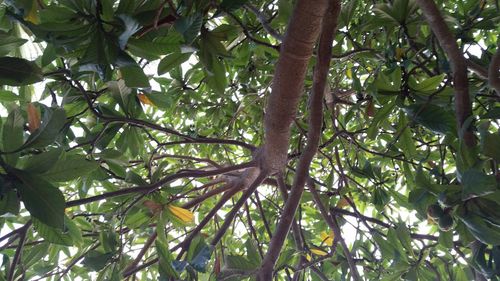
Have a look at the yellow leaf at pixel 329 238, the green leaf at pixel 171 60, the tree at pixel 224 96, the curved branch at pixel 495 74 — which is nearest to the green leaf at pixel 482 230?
the tree at pixel 224 96

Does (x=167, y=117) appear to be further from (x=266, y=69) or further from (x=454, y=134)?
(x=454, y=134)

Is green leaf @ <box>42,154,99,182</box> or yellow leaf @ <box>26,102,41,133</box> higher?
yellow leaf @ <box>26,102,41,133</box>

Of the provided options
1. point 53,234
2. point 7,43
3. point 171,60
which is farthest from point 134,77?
point 53,234

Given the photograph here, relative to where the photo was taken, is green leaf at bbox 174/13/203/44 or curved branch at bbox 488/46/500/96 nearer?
green leaf at bbox 174/13/203/44

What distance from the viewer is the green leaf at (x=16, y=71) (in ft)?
2.44

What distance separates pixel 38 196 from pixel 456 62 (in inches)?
31.6

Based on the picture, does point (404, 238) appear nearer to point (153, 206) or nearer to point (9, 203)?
point (153, 206)

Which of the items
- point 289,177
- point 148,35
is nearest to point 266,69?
point 289,177

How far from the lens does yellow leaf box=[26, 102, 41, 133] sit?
1005 millimetres

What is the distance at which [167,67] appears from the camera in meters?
0.96

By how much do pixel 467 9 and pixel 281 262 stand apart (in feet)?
3.06

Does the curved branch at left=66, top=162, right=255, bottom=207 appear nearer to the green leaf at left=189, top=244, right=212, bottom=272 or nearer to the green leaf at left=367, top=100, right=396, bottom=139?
the green leaf at left=189, top=244, right=212, bottom=272

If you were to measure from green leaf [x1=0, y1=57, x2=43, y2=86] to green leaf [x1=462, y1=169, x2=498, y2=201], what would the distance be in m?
0.76

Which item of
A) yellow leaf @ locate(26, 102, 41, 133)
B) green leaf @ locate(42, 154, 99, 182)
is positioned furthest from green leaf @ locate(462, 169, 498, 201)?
yellow leaf @ locate(26, 102, 41, 133)
